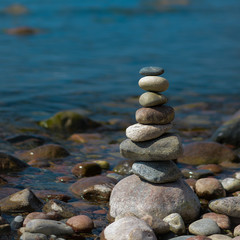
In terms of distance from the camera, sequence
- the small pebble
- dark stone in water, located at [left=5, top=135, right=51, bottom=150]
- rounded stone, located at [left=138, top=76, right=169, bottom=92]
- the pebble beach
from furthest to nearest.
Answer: dark stone in water, located at [left=5, top=135, right=51, bottom=150] < rounded stone, located at [left=138, top=76, right=169, bottom=92] < the pebble beach < the small pebble

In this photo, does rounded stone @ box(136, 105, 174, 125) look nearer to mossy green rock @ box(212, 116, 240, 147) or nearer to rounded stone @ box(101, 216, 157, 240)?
rounded stone @ box(101, 216, 157, 240)

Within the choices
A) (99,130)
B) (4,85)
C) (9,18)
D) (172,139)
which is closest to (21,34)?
(9,18)

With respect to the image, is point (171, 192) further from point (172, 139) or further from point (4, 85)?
point (4, 85)

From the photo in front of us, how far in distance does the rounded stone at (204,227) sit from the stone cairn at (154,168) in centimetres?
29

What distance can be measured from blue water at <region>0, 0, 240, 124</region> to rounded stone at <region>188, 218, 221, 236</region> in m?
7.26

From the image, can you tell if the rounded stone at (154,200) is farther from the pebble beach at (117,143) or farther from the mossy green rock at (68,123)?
the mossy green rock at (68,123)

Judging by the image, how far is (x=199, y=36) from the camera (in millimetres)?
28578

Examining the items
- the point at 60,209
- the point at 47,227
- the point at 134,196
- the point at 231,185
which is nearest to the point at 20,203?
the point at 60,209

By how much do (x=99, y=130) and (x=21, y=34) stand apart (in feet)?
64.3

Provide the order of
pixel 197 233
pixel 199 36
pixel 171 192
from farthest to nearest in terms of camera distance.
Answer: pixel 199 36 < pixel 171 192 < pixel 197 233

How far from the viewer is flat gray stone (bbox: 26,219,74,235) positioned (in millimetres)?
5010

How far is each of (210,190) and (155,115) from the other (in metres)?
1.46

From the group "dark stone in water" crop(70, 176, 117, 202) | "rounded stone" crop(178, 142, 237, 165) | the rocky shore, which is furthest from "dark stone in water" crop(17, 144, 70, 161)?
"rounded stone" crop(178, 142, 237, 165)

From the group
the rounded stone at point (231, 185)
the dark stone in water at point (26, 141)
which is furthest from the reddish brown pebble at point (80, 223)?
the dark stone in water at point (26, 141)
